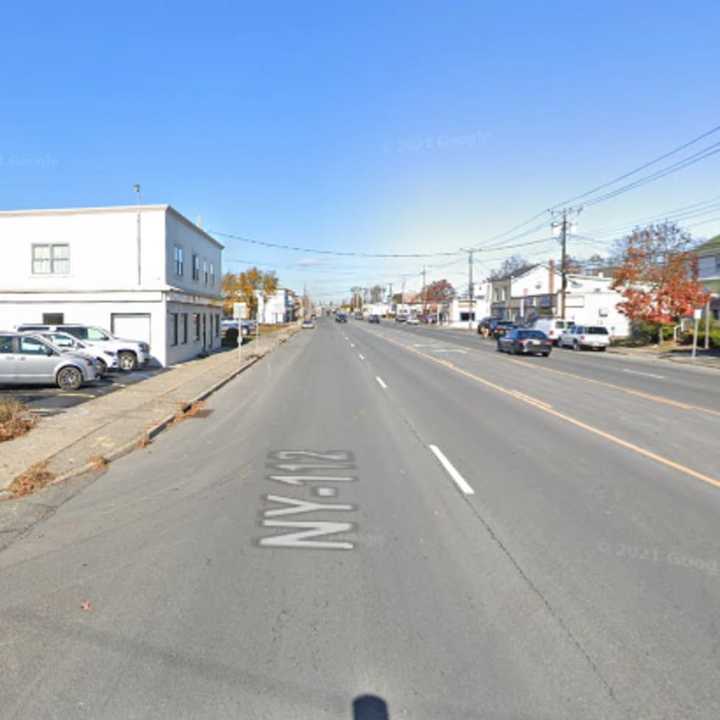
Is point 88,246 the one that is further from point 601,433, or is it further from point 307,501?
point 601,433

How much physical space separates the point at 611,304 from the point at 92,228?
154 ft

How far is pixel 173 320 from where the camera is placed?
24141 millimetres

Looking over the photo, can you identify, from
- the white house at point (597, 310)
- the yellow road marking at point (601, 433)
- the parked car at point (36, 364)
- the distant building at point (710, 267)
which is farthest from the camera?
the white house at point (597, 310)

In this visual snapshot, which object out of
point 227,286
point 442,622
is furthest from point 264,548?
point 227,286

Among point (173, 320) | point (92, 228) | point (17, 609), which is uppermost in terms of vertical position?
point (92, 228)

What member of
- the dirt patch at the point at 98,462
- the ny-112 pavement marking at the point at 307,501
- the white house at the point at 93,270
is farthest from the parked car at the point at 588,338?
the dirt patch at the point at 98,462

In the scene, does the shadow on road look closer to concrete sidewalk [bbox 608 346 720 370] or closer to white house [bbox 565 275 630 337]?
concrete sidewalk [bbox 608 346 720 370]

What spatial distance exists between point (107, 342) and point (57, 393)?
6.10 meters

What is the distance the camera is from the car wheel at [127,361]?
2042cm

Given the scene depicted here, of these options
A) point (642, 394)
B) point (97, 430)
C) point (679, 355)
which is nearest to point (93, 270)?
point (97, 430)

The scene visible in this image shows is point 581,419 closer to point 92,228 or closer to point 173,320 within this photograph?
point 173,320

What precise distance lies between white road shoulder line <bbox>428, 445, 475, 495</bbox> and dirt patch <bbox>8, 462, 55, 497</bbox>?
4831 mm

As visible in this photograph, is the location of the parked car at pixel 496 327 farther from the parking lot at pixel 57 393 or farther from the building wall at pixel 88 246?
the parking lot at pixel 57 393

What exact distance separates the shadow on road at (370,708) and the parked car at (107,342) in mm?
19041
